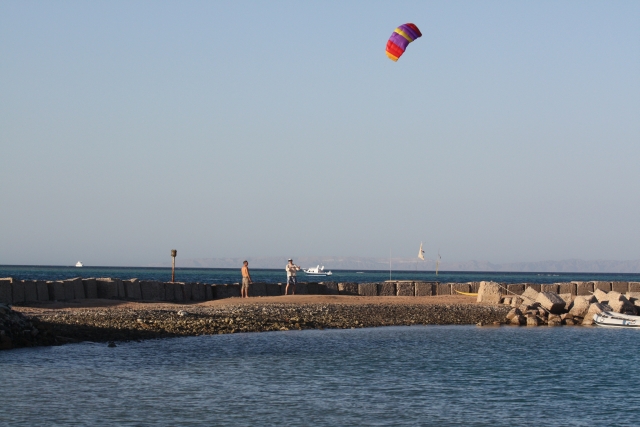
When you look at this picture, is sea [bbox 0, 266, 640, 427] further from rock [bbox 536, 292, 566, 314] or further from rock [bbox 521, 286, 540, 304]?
rock [bbox 521, 286, 540, 304]

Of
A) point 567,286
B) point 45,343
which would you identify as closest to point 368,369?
point 45,343

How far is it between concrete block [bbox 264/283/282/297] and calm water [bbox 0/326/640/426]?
1146cm

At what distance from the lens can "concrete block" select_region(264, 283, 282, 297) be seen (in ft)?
108

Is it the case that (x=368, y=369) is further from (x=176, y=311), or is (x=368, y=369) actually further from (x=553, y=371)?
(x=176, y=311)

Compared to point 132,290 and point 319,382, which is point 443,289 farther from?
point 319,382

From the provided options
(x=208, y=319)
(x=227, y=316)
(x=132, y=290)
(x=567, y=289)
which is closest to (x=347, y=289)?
(x=132, y=290)

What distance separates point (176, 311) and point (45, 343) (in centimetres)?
692

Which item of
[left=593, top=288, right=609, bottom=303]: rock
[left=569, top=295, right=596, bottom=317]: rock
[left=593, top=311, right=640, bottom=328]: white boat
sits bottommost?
[left=593, top=311, right=640, bottom=328]: white boat

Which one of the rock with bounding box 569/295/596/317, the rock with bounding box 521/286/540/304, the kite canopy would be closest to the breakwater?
the rock with bounding box 521/286/540/304

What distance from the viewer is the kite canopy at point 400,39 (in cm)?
3328

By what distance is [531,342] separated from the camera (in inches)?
869

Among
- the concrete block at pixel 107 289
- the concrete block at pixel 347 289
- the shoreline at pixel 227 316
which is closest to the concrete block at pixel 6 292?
the shoreline at pixel 227 316

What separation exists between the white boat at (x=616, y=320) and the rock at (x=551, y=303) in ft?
4.25

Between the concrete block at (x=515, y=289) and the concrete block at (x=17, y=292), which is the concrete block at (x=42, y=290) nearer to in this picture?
the concrete block at (x=17, y=292)
